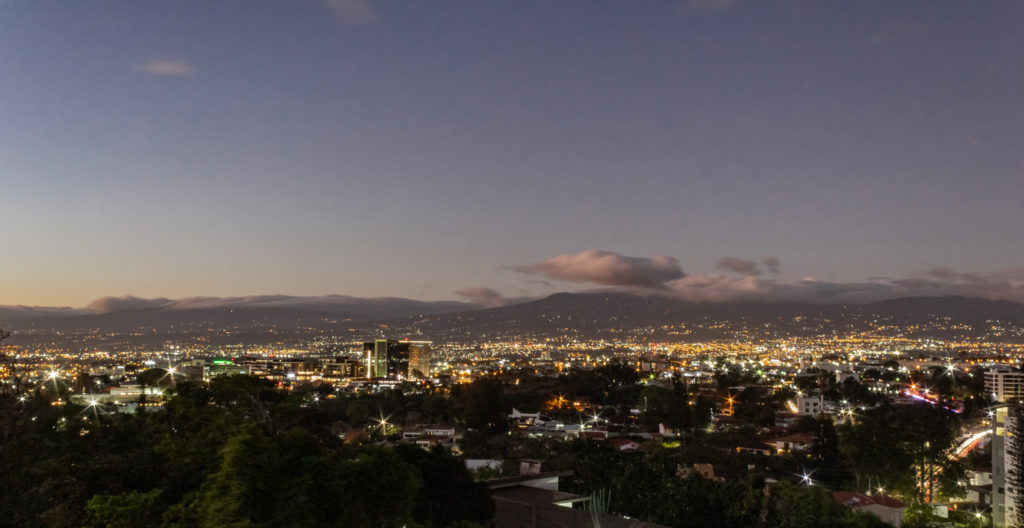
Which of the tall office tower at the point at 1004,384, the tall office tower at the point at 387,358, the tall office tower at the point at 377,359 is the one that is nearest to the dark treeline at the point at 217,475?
the tall office tower at the point at 1004,384

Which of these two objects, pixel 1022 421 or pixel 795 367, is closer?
pixel 1022 421

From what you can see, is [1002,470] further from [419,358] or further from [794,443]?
[419,358]

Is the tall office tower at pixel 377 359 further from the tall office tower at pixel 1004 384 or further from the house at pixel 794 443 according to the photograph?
the house at pixel 794 443

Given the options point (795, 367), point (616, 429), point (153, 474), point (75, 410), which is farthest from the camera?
point (795, 367)

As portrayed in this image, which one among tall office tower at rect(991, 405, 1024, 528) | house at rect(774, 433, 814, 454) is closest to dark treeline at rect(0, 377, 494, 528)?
tall office tower at rect(991, 405, 1024, 528)

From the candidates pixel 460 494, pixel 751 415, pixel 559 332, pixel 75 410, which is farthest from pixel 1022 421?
pixel 559 332

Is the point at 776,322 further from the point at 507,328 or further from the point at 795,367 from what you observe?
the point at 795,367

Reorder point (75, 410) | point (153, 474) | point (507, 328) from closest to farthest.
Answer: point (153, 474) < point (75, 410) < point (507, 328)
